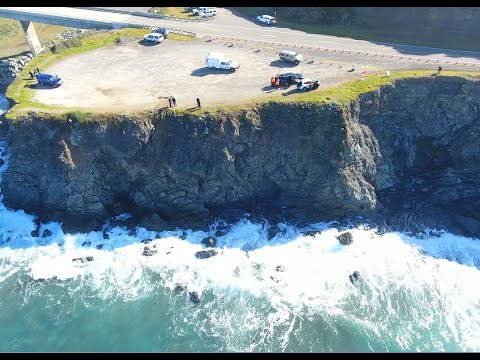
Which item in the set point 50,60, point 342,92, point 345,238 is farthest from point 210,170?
point 50,60

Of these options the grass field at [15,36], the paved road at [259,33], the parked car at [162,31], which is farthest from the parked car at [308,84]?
the grass field at [15,36]

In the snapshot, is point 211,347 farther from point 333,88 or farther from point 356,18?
point 356,18

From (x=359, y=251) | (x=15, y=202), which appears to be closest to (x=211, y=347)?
(x=359, y=251)

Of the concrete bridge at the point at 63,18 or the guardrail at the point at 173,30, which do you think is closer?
the guardrail at the point at 173,30

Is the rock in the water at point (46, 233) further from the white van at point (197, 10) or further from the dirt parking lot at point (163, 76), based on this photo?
the white van at point (197, 10)

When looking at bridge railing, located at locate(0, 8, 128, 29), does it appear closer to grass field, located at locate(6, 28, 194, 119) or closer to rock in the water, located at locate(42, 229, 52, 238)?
grass field, located at locate(6, 28, 194, 119)
